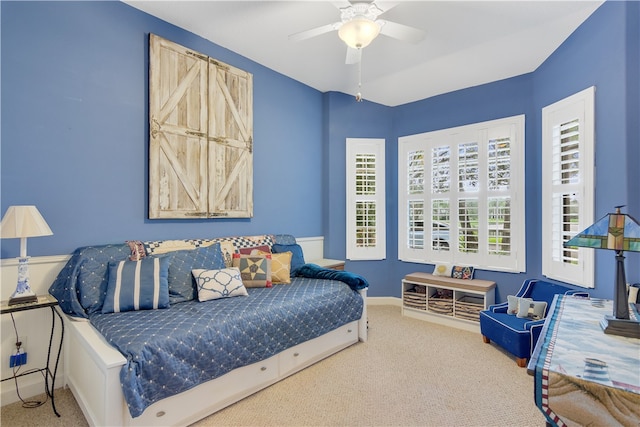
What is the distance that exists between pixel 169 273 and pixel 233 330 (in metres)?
0.79

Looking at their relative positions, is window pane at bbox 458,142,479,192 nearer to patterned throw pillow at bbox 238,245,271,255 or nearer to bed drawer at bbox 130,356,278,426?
patterned throw pillow at bbox 238,245,271,255

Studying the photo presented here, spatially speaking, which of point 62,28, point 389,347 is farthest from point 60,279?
point 389,347

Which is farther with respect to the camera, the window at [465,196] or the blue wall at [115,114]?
the window at [465,196]

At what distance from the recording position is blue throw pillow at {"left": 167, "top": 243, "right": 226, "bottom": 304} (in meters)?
2.54

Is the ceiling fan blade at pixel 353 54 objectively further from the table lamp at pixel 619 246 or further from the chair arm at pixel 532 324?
the chair arm at pixel 532 324

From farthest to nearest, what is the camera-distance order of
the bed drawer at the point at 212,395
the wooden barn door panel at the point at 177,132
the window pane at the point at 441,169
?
1. the window pane at the point at 441,169
2. the wooden barn door panel at the point at 177,132
3. the bed drawer at the point at 212,395

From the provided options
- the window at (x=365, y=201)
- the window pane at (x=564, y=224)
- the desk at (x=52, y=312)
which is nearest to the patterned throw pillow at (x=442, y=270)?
the window at (x=365, y=201)

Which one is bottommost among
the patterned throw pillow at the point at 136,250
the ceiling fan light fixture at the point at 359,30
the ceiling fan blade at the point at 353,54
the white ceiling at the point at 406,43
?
the patterned throw pillow at the point at 136,250

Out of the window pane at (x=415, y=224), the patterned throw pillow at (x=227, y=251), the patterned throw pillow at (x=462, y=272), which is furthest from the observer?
the window pane at (x=415, y=224)

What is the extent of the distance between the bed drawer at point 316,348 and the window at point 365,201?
5.19 ft

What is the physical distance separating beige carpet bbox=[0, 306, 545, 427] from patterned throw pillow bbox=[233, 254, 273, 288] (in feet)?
2.78

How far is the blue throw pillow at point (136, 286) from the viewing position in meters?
2.24

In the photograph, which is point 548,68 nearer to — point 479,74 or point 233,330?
point 479,74

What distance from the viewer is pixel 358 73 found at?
3955 millimetres
